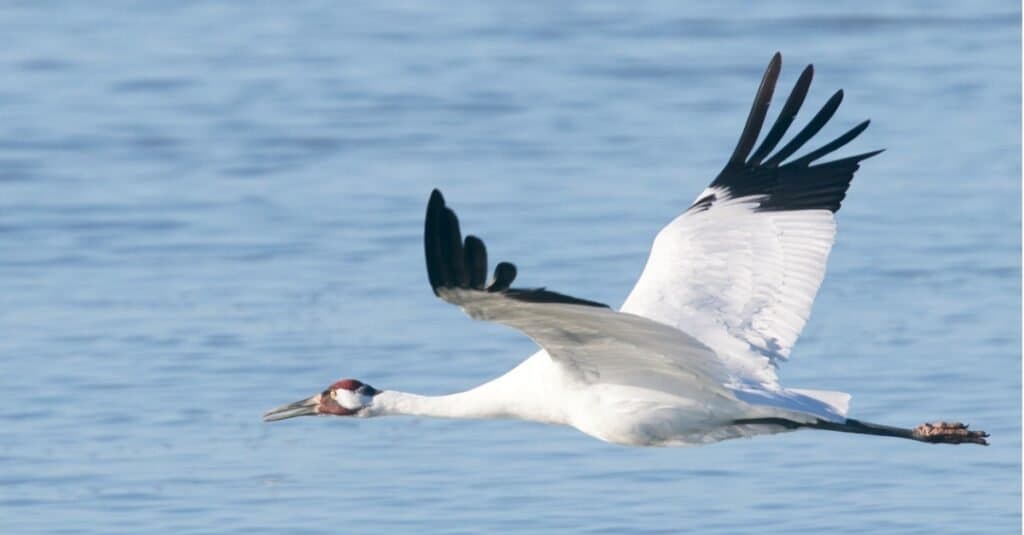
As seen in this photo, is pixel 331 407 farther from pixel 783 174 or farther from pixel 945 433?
pixel 945 433

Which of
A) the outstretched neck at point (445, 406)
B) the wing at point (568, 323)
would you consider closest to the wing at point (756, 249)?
the wing at point (568, 323)

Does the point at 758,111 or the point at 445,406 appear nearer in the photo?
the point at 445,406

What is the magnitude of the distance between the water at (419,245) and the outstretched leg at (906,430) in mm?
377

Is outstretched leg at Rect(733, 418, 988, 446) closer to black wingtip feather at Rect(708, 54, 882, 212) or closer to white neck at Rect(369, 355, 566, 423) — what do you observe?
white neck at Rect(369, 355, 566, 423)

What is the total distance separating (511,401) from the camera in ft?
33.7

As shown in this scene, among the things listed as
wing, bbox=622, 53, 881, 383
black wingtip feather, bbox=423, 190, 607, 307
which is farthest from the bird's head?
black wingtip feather, bbox=423, 190, 607, 307

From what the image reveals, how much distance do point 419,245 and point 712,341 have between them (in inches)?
239

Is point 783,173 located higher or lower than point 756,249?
higher

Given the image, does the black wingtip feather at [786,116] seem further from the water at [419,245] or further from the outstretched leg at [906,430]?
the water at [419,245]

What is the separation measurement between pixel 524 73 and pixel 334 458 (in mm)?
11558

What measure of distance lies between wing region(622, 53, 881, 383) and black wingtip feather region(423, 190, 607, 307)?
2418 mm

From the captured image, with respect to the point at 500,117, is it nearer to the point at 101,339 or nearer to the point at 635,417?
the point at 101,339

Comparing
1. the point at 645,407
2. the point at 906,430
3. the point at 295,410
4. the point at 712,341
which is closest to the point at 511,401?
the point at 645,407

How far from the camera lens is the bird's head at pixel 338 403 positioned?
11086 millimetres
